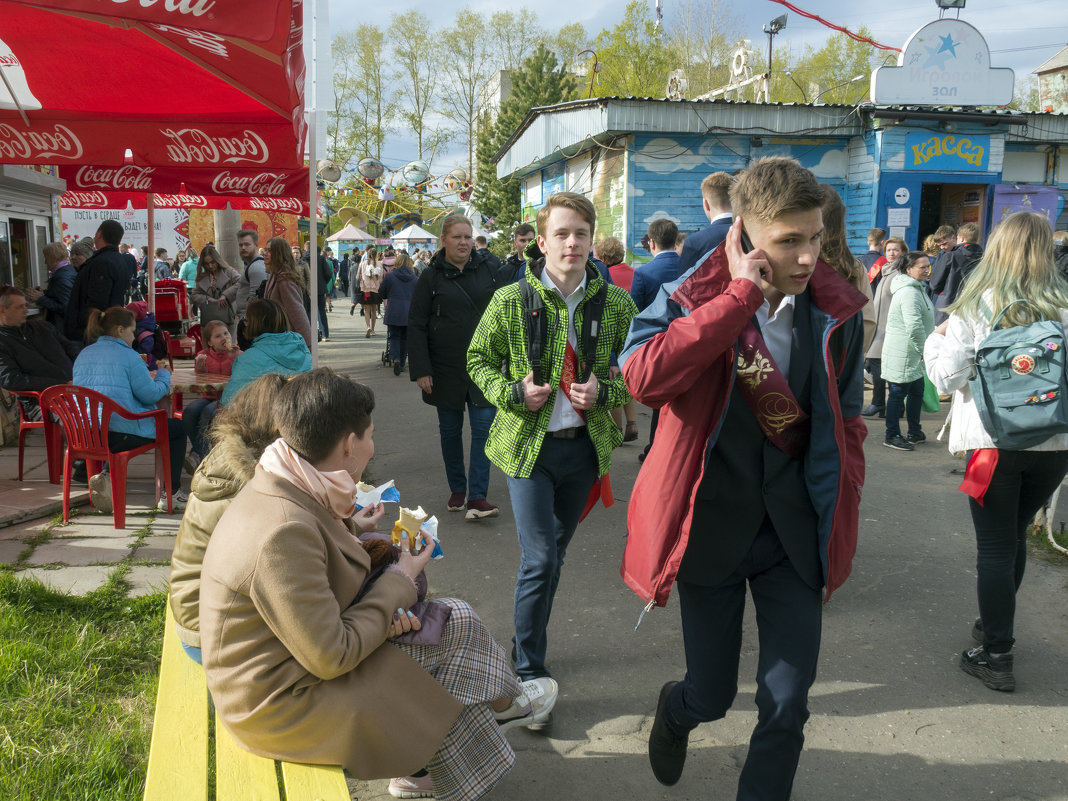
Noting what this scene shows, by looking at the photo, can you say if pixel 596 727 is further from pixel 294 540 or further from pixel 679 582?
pixel 294 540

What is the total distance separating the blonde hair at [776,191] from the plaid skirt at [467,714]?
4.94 feet

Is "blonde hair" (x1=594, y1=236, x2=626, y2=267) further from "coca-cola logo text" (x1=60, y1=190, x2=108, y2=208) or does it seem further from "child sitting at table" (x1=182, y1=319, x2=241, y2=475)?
"coca-cola logo text" (x1=60, y1=190, x2=108, y2=208)

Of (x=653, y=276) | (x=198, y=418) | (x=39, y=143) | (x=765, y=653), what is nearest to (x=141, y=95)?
(x=39, y=143)

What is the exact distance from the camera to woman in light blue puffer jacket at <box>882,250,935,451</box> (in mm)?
8031

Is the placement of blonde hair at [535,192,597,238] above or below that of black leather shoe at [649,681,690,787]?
above

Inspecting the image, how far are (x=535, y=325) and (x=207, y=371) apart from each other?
4304 mm

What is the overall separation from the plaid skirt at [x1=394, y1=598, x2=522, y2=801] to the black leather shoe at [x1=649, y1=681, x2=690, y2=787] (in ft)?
1.73

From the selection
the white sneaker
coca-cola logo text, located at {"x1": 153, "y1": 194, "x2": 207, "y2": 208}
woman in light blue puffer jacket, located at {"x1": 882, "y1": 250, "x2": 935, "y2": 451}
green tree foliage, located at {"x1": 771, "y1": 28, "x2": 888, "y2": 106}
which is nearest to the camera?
the white sneaker

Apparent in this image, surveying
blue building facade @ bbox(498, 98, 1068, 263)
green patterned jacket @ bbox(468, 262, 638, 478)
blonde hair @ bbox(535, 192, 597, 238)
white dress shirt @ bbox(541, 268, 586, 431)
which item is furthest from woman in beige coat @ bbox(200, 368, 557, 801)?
blue building facade @ bbox(498, 98, 1068, 263)

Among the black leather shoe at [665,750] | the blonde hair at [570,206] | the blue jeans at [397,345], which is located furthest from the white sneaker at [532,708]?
the blue jeans at [397,345]

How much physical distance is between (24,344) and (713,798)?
6.52 metres

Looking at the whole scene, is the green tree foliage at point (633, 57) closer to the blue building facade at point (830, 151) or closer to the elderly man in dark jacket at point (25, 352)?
the blue building facade at point (830, 151)

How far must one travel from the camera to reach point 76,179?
894 centimetres

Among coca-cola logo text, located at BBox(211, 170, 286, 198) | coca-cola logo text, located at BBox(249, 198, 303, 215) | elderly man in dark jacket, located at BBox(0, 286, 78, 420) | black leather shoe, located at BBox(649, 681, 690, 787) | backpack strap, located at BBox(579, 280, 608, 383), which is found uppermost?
coca-cola logo text, located at BBox(249, 198, 303, 215)
